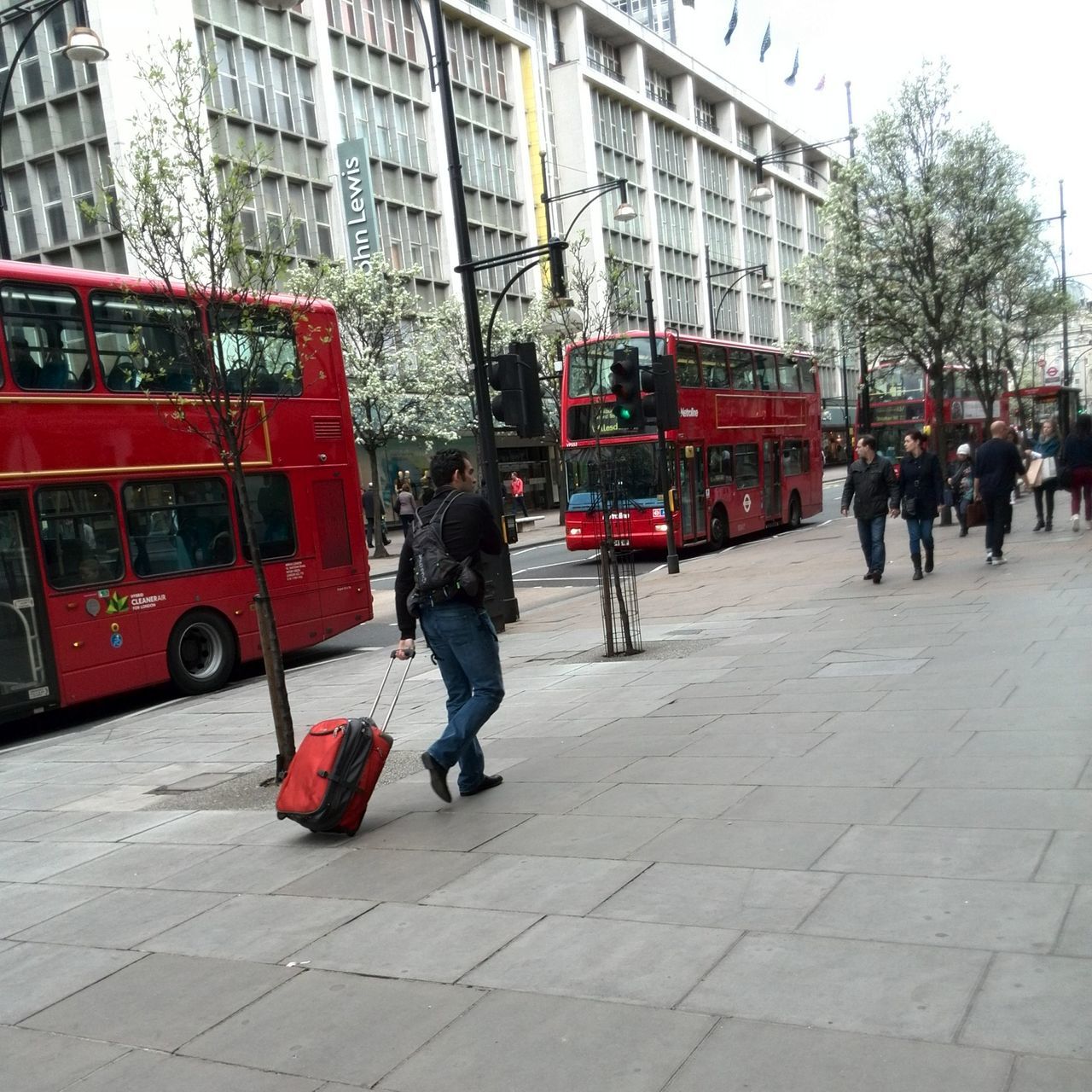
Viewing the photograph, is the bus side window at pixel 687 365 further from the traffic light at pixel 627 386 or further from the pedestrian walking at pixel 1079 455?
the traffic light at pixel 627 386

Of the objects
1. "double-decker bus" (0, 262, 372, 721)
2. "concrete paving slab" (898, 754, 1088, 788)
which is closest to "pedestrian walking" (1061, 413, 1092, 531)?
"double-decker bus" (0, 262, 372, 721)

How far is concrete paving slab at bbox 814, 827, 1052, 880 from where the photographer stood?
14.0ft

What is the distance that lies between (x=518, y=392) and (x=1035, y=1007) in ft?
32.3

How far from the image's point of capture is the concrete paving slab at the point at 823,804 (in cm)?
508

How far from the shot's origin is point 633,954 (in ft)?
12.6

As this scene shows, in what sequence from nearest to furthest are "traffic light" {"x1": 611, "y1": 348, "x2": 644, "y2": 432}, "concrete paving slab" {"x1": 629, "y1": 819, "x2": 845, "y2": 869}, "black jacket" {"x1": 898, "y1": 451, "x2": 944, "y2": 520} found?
"concrete paving slab" {"x1": 629, "y1": 819, "x2": 845, "y2": 869}, "traffic light" {"x1": 611, "y1": 348, "x2": 644, "y2": 432}, "black jacket" {"x1": 898, "y1": 451, "x2": 944, "y2": 520}

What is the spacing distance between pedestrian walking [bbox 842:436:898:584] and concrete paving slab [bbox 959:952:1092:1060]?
11298 mm

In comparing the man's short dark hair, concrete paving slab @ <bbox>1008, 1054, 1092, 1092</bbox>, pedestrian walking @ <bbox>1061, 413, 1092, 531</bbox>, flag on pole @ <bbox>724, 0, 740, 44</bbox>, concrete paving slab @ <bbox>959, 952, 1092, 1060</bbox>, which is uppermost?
flag on pole @ <bbox>724, 0, 740, 44</bbox>

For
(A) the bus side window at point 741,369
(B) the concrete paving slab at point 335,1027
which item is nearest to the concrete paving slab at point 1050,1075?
(B) the concrete paving slab at point 335,1027

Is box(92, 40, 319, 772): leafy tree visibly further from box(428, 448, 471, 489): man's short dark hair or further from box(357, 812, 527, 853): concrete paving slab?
box(357, 812, 527, 853): concrete paving slab

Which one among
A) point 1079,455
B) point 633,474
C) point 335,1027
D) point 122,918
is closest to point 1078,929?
point 335,1027

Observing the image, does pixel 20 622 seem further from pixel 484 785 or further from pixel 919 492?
pixel 919 492

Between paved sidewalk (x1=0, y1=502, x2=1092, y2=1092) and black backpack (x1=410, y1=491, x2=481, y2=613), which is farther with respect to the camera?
black backpack (x1=410, y1=491, x2=481, y2=613)

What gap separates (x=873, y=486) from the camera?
47.2 ft
